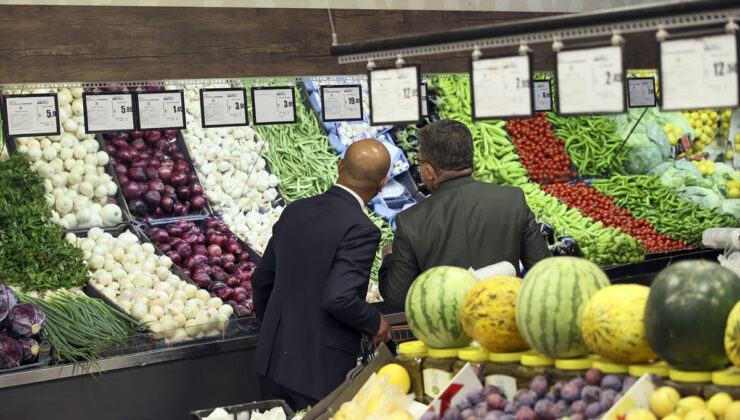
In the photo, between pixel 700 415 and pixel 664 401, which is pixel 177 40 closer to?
pixel 664 401

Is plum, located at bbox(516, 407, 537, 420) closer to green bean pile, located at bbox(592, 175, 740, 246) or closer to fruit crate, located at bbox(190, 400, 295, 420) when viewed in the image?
fruit crate, located at bbox(190, 400, 295, 420)

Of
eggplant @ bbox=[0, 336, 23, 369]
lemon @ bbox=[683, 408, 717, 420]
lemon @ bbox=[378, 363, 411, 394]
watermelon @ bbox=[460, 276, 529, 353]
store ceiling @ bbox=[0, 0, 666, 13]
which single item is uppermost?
store ceiling @ bbox=[0, 0, 666, 13]

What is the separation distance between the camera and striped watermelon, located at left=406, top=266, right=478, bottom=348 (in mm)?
3168

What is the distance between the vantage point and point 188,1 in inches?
230

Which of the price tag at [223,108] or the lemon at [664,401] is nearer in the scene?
the lemon at [664,401]

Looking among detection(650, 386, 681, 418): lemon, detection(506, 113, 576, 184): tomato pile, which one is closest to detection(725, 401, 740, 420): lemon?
detection(650, 386, 681, 418): lemon

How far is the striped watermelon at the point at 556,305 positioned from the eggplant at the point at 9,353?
2669mm

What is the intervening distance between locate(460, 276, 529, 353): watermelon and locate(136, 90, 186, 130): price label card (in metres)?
2.94

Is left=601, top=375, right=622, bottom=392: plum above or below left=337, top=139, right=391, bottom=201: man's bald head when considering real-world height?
below

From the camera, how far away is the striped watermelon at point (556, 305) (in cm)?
278

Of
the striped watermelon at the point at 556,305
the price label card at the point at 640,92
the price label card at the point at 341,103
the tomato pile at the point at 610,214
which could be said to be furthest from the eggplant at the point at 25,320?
the price label card at the point at 640,92

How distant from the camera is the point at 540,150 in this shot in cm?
795

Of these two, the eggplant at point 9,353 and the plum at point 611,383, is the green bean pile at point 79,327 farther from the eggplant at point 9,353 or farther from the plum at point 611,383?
the plum at point 611,383

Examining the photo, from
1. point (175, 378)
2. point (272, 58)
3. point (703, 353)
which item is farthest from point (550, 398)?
point (272, 58)
